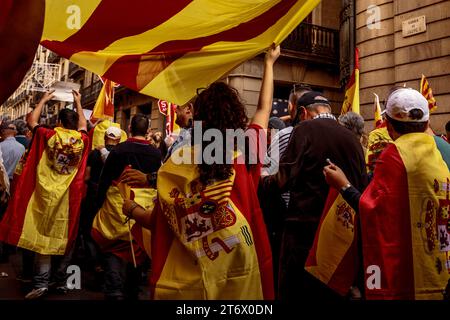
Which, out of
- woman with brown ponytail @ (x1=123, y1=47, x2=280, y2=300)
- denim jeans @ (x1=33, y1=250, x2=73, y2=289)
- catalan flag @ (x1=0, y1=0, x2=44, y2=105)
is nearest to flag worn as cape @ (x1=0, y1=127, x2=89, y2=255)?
denim jeans @ (x1=33, y1=250, x2=73, y2=289)

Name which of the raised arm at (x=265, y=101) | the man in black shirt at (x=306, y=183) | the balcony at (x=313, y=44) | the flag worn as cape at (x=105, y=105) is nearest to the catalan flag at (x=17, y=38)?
the raised arm at (x=265, y=101)

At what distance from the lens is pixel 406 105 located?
2.29 m

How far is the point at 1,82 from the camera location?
1130 mm

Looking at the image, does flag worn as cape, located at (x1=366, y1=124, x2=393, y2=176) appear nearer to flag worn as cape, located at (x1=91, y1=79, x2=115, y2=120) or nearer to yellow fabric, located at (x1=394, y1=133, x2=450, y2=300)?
yellow fabric, located at (x1=394, y1=133, x2=450, y2=300)

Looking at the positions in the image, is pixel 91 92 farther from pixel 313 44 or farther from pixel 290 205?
pixel 290 205

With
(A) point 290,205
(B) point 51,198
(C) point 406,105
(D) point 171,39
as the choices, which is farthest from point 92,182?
(C) point 406,105

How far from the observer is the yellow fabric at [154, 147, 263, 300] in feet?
6.64

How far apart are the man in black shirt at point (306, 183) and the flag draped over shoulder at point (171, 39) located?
681 millimetres

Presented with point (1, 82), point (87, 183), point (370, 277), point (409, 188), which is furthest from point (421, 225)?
A: point (87, 183)

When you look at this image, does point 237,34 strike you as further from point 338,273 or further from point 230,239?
point 338,273

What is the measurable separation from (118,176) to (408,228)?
290 centimetres

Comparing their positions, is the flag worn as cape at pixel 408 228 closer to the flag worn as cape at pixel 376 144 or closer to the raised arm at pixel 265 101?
the raised arm at pixel 265 101

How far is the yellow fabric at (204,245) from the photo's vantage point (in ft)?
6.64
